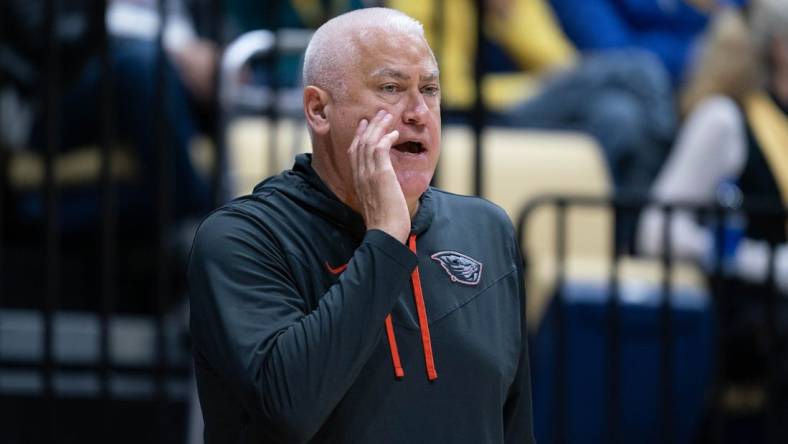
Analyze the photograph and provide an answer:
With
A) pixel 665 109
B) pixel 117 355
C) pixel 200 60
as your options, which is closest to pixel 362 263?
pixel 117 355

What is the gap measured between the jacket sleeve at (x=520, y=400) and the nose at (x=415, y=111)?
0.33 m

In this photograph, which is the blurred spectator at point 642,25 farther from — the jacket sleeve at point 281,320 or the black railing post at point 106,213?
the jacket sleeve at point 281,320

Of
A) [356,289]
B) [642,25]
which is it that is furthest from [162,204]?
[642,25]

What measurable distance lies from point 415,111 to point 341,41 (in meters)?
0.15

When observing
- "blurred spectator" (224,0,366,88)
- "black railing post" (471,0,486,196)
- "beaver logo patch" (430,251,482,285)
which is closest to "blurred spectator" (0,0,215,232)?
"black railing post" (471,0,486,196)

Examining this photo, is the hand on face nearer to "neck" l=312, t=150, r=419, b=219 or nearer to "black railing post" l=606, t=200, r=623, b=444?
"neck" l=312, t=150, r=419, b=219

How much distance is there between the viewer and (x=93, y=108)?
16.9 ft

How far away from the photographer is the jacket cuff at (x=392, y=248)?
205 cm

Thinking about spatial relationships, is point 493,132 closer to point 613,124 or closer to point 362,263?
point 613,124

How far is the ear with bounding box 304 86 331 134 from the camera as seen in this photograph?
217cm

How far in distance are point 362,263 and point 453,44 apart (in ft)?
15.9

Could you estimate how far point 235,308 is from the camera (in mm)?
2070

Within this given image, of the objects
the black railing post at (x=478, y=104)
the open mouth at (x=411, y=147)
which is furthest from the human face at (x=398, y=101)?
the black railing post at (x=478, y=104)

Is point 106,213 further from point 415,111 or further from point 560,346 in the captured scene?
point 415,111
